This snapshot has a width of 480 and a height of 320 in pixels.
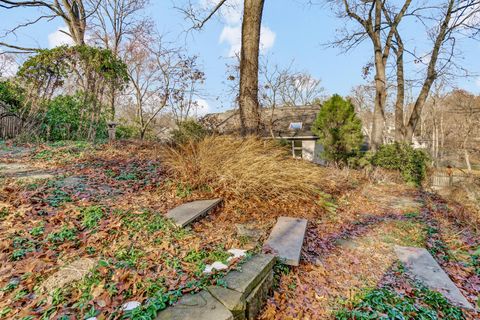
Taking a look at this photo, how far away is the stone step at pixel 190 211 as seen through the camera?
2.39 metres

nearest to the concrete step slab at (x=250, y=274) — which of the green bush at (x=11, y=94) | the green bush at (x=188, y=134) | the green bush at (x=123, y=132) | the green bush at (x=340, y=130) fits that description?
the green bush at (x=188, y=134)

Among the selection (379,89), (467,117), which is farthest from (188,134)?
(467,117)

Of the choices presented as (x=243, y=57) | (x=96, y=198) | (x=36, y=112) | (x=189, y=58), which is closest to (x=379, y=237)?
(x=96, y=198)

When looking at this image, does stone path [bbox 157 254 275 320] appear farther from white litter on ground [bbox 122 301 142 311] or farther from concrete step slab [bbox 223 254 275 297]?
white litter on ground [bbox 122 301 142 311]

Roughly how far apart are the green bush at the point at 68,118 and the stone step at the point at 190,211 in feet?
15.3

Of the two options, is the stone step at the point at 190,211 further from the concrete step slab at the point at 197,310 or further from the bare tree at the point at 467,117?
the bare tree at the point at 467,117

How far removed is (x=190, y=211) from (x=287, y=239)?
3.27 ft

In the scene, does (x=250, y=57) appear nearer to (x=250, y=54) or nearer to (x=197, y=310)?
(x=250, y=54)

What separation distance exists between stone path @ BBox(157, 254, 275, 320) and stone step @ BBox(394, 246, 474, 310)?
135 centimetres

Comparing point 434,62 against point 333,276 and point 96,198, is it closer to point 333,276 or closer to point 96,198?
point 333,276

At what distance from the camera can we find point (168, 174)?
352 cm

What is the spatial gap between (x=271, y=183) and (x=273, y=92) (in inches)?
358

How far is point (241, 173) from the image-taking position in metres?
3.25

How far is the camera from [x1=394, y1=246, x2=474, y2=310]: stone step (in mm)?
1928
